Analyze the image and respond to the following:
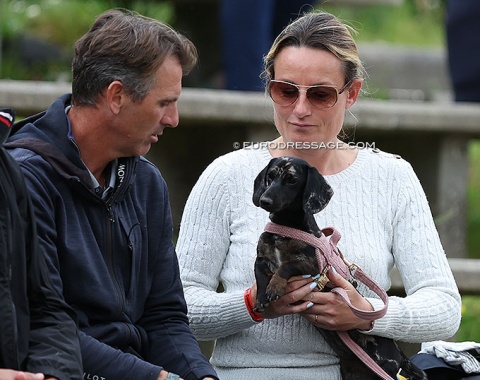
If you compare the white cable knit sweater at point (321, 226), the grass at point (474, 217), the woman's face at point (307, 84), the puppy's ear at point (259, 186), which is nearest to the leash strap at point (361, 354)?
the white cable knit sweater at point (321, 226)

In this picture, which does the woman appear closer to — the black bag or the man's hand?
the black bag

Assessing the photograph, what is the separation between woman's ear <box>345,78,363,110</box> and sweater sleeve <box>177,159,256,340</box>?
1.55ft

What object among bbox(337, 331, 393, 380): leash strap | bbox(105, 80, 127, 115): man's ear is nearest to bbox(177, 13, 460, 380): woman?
bbox(337, 331, 393, 380): leash strap

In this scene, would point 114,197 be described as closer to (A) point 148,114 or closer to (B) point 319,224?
(A) point 148,114

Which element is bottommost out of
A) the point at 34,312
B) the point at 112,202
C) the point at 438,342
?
the point at 438,342

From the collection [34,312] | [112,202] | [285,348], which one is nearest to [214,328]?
[285,348]

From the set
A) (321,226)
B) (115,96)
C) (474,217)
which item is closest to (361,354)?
(321,226)

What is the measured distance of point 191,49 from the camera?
3262 millimetres

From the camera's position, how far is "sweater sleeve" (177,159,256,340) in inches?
137

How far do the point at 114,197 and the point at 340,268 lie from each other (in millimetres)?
708

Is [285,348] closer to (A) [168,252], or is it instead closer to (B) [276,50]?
(A) [168,252]

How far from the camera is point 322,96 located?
11.6 ft

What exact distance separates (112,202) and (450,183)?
111 inches

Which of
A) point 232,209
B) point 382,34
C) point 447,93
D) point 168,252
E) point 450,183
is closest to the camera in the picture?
point 168,252
